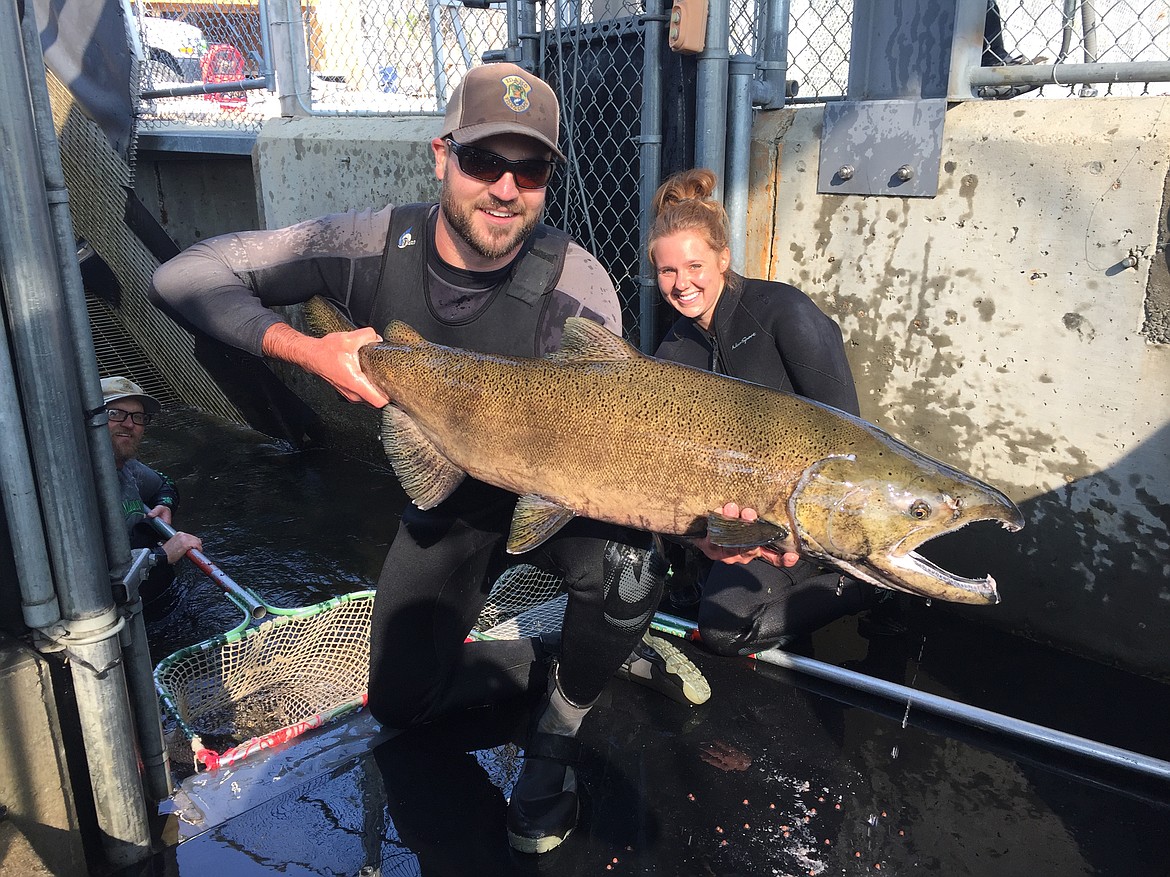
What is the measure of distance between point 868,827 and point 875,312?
260 cm

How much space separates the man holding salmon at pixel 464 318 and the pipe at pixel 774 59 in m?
2.13

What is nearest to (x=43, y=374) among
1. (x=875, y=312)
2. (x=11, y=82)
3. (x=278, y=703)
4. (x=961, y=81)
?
(x=11, y=82)

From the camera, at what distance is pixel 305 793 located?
10.3 feet

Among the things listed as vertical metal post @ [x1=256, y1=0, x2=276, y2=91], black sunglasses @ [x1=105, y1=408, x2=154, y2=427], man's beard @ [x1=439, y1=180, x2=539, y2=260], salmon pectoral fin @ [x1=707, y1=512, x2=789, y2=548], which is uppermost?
vertical metal post @ [x1=256, y1=0, x2=276, y2=91]

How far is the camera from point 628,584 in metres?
3.20

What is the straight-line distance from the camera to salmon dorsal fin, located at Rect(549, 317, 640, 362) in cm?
282

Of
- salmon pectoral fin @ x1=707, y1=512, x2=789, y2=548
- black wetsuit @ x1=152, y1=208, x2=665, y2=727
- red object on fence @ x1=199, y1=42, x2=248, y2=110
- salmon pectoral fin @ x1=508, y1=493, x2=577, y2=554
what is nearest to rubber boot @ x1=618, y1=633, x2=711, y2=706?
black wetsuit @ x1=152, y1=208, x2=665, y2=727

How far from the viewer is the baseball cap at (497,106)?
3053mm

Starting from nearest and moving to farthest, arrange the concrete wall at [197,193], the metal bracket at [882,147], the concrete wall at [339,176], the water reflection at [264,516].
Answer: the metal bracket at [882,147] < the water reflection at [264,516] < the concrete wall at [339,176] < the concrete wall at [197,193]

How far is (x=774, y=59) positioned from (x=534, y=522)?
135 inches

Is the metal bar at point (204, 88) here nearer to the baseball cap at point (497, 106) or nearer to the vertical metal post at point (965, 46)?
the baseball cap at point (497, 106)

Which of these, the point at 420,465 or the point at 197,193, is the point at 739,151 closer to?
the point at 420,465

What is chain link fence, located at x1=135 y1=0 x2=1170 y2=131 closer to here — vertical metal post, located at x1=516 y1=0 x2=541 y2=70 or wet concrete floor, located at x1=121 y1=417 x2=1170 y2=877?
vertical metal post, located at x1=516 y1=0 x2=541 y2=70

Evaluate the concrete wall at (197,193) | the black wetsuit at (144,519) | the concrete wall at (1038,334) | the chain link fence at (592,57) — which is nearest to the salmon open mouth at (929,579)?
the concrete wall at (1038,334)
